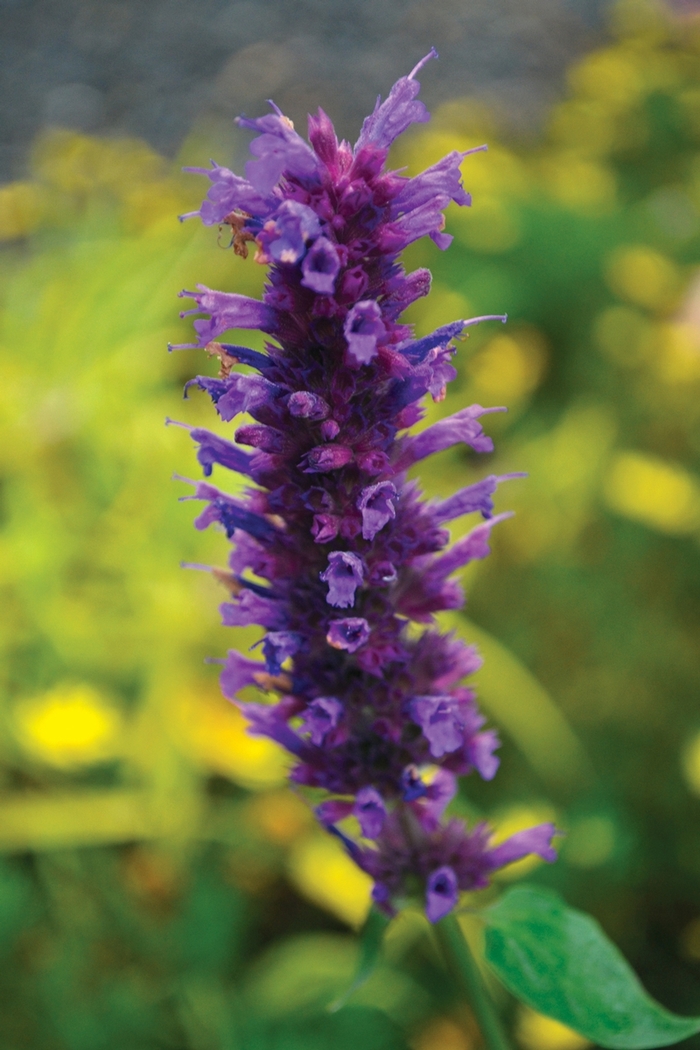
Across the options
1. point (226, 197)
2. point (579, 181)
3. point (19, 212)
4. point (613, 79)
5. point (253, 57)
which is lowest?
point (226, 197)

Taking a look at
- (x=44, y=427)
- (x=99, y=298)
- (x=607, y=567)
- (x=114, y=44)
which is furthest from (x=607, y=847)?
(x=114, y=44)

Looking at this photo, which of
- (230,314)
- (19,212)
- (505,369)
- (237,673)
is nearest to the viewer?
(230,314)

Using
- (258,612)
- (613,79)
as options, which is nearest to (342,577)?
(258,612)

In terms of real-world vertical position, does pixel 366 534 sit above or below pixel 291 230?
below

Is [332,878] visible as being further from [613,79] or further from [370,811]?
[613,79]

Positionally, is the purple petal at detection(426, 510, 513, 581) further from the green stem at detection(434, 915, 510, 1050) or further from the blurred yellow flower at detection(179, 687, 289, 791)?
the blurred yellow flower at detection(179, 687, 289, 791)

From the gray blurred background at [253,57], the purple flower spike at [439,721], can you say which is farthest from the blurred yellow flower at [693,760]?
the gray blurred background at [253,57]
